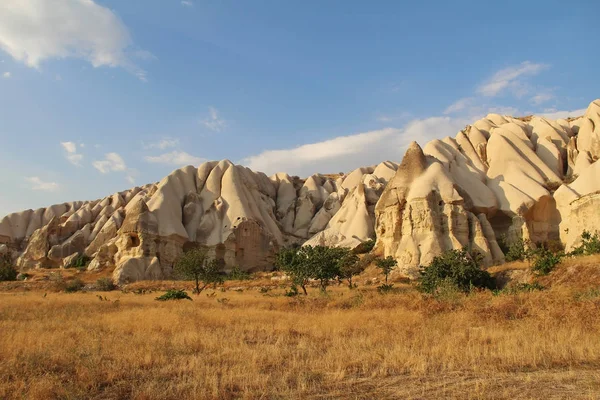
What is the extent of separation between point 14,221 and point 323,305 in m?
64.3

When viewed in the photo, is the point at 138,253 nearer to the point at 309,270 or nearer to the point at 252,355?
the point at 309,270

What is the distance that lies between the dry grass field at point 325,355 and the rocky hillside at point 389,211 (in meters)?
22.0

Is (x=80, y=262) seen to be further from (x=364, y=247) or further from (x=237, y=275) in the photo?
(x=364, y=247)

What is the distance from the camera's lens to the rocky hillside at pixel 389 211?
109ft

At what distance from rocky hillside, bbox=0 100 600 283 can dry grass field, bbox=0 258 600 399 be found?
22.0 m

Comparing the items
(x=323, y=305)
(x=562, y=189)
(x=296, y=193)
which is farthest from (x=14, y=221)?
(x=562, y=189)

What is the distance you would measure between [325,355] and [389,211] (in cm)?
2990

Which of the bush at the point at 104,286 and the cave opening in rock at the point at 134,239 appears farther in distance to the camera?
the cave opening in rock at the point at 134,239

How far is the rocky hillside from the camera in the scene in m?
33.2

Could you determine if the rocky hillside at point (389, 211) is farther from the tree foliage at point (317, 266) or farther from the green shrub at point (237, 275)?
the tree foliage at point (317, 266)

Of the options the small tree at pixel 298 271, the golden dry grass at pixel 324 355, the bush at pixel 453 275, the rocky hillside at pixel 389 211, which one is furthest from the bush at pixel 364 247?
the golden dry grass at pixel 324 355

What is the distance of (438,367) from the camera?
18.6 ft

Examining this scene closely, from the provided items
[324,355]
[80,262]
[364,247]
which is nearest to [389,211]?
[364,247]

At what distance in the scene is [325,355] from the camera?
6.48 meters
